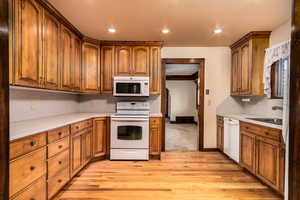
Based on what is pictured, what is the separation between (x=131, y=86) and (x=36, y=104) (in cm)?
166

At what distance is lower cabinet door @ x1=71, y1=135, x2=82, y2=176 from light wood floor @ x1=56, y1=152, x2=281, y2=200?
18 cm

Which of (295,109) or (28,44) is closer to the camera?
(295,109)

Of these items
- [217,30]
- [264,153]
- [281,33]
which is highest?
[217,30]

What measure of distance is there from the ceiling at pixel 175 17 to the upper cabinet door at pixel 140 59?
30 centimetres

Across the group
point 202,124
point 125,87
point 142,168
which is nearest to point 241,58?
point 202,124

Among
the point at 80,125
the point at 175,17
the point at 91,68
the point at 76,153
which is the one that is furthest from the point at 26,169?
the point at 175,17

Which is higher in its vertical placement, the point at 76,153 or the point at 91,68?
the point at 91,68

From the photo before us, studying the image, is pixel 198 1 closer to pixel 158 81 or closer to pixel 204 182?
pixel 158 81

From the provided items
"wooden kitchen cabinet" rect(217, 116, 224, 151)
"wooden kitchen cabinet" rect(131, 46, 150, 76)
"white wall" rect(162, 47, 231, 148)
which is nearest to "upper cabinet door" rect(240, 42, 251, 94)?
"white wall" rect(162, 47, 231, 148)

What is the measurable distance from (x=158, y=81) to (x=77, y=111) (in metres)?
1.92

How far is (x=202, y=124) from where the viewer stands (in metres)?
3.90

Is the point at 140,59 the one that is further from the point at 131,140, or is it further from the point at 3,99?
the point at 3,99

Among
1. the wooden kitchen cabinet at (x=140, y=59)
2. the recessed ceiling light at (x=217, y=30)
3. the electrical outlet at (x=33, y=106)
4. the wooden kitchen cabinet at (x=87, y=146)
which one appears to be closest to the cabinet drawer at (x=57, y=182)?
the wooden kitchen cabinet at (x=87, y=146)

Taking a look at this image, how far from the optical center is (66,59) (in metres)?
2.74
